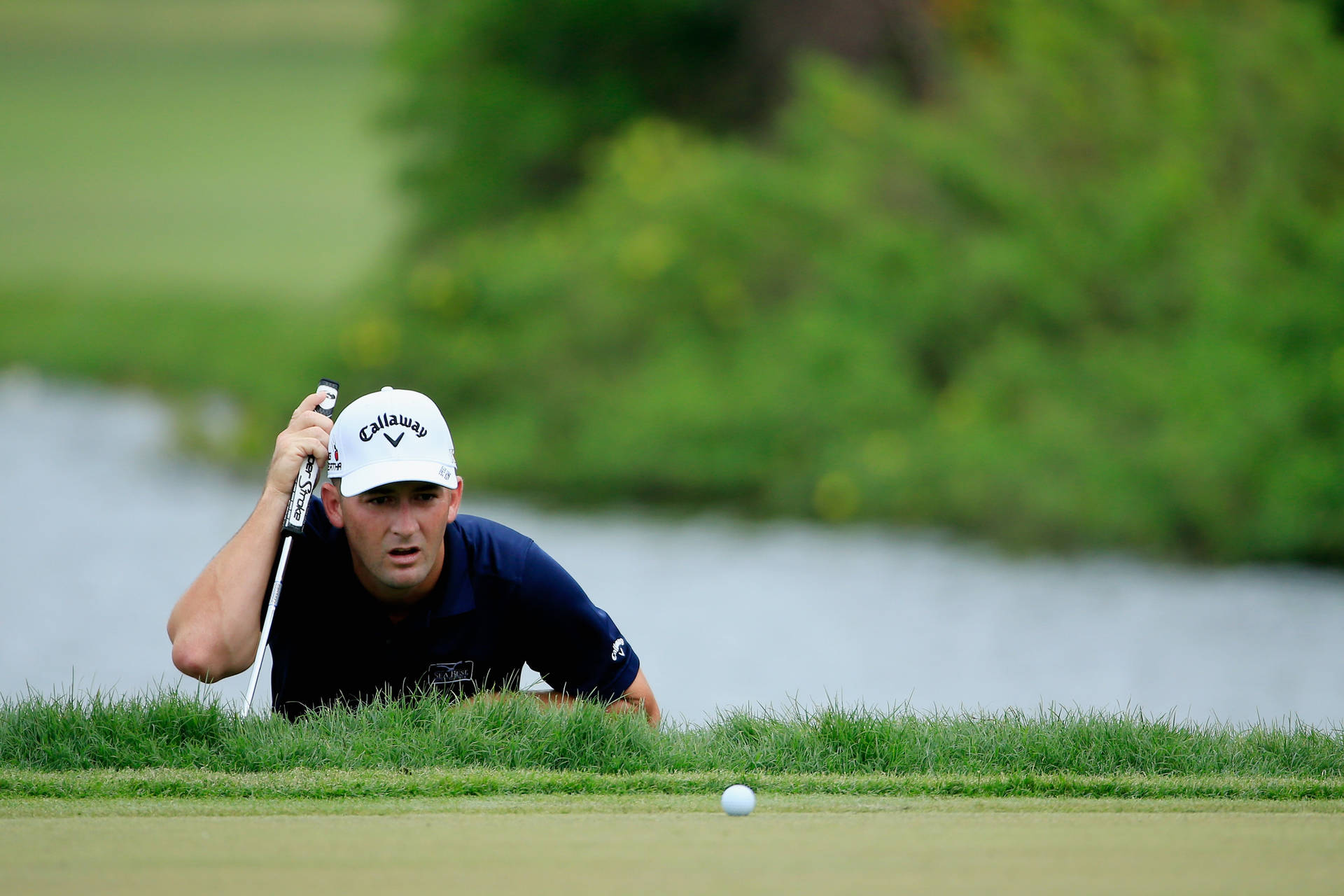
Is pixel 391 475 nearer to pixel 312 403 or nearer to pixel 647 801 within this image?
pixel 312 403

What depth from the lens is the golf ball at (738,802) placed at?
3197 mm

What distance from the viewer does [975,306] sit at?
48.9ft

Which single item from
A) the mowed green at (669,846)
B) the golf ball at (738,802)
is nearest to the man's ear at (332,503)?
the mowed green at (669,846)

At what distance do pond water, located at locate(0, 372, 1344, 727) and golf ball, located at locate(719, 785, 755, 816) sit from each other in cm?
529

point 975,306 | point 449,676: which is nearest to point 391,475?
point 449,676

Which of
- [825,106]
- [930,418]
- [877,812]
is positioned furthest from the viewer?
[825,106]

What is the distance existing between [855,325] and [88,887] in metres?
13.0

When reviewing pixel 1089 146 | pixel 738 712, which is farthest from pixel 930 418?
pixel 738 712

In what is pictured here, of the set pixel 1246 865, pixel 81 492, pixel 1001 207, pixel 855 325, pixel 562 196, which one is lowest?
pixel 1246 865

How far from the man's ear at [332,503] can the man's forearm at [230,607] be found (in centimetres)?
11

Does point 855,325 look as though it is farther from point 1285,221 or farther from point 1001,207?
point 1285,221

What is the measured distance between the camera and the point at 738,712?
4102 millimetres

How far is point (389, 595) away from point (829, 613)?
8.31 metres

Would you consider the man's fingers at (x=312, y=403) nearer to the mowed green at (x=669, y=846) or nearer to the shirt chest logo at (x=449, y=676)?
the shirt chest logo at (x=449, y=676)
